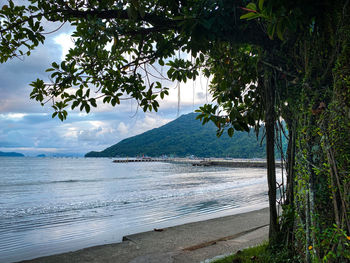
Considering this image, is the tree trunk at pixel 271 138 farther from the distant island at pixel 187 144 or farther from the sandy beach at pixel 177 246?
the distant island at pixel 187 144

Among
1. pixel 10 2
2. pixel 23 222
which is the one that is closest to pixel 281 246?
pixel 10 2

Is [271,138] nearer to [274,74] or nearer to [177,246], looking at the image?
A: [274,74]

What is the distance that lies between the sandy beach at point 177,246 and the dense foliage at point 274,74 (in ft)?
4.94

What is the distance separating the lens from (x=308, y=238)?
1.98 meters

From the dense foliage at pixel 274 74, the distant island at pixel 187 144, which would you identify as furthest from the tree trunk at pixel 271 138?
the distant island at pixel 187 144

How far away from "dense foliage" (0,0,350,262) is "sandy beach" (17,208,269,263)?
151 centimetres

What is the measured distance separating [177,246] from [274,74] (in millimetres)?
3615

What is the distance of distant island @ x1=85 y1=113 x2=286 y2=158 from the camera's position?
124775 mm

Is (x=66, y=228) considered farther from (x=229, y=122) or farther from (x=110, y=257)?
(x=229, y=122)

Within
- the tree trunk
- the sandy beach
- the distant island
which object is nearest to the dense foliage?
the tree trunk

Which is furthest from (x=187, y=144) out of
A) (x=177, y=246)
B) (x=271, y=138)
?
(x=271, y=138)

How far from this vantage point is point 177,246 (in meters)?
4.81

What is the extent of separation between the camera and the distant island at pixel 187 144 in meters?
125

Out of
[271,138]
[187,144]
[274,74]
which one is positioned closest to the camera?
[274,74]
